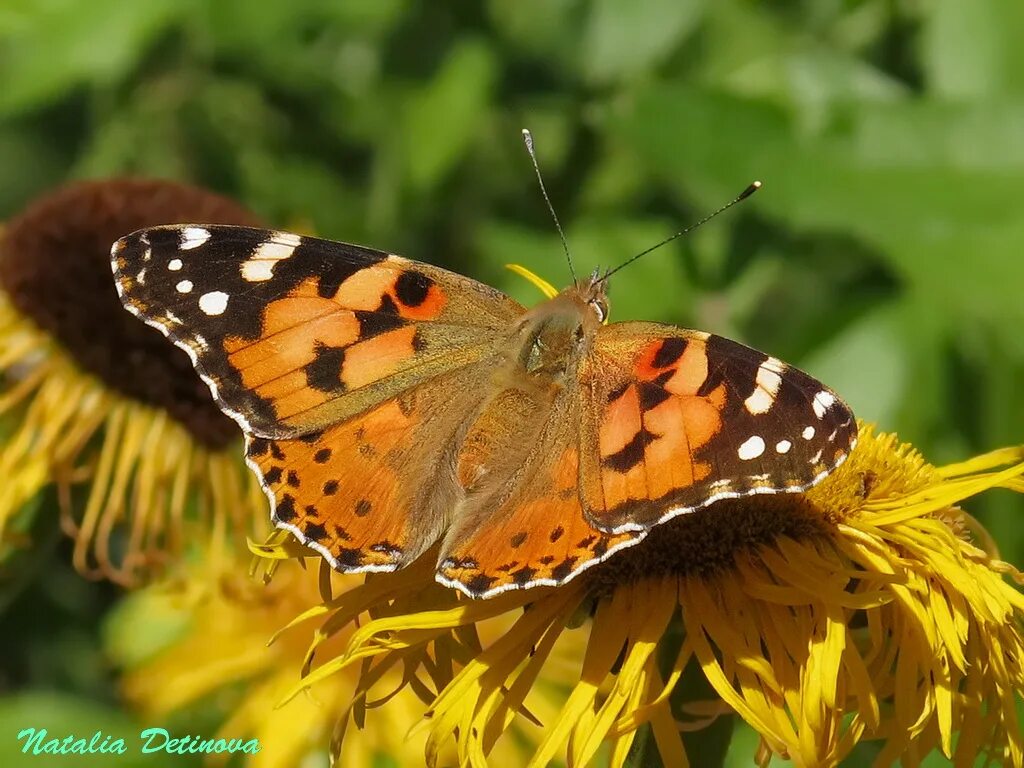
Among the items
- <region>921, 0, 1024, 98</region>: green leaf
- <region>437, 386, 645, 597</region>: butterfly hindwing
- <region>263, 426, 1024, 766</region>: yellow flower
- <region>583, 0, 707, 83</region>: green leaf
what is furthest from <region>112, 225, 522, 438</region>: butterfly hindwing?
<region>921, 0, 1024, 98</region>: green leaf

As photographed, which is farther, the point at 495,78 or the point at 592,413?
the point at 495,78

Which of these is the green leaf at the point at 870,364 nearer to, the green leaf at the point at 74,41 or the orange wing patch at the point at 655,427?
the orange wing patch at the point at 655,427

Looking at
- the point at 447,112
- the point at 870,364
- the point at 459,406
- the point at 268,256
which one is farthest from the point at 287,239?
the point at 447,112

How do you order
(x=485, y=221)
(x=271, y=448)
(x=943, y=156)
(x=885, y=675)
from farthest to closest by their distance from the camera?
(x=485, y=221) < (x=943, y=156) < (x=271, y=448) < (x=885, y=675)

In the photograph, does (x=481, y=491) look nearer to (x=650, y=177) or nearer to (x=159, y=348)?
(x=159, y=348)

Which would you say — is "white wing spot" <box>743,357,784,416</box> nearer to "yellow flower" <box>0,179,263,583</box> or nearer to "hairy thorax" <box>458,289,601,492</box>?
"hairy thorax" <box>458,289,601,492</box>

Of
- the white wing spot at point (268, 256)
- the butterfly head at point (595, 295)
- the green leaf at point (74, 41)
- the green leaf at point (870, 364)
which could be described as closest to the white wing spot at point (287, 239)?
the white wing spot at point (268, 256)

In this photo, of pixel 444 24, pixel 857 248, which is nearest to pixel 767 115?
pixel 857 248
